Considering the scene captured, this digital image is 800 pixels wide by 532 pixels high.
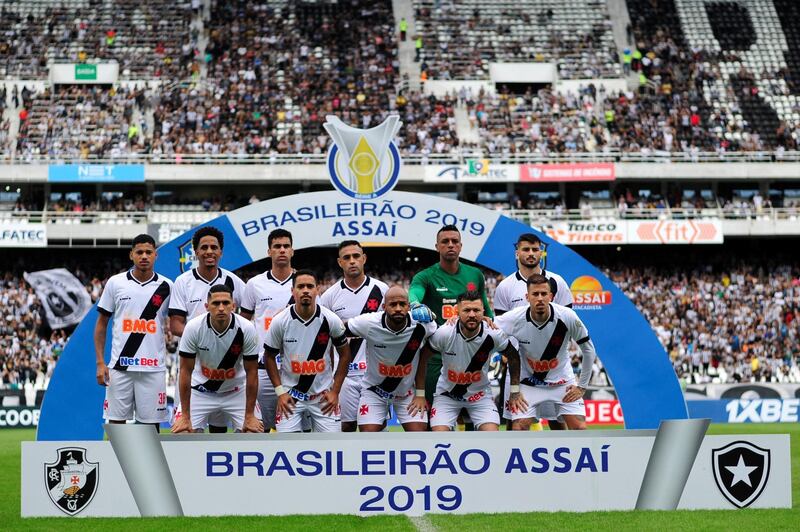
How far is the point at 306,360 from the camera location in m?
9.51

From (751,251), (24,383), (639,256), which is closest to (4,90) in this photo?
(24,383)

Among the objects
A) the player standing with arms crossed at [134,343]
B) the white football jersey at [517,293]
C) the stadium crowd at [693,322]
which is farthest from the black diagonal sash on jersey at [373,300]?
the stadium crowd at [693,322]

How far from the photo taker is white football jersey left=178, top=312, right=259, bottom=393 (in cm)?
915

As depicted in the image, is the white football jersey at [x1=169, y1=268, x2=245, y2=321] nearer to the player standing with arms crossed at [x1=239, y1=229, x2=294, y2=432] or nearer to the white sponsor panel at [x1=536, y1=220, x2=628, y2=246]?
the player standing with arms crossed at [x1=239, y1=229, x2=294, y2=432]

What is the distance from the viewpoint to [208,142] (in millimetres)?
38750

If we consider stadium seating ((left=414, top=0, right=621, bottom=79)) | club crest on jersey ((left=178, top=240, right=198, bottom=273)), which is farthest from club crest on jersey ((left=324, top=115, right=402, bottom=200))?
stadium seating ((left=414, top=0, right=621, bottom=79))

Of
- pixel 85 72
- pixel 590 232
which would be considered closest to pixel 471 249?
pixel 590 232

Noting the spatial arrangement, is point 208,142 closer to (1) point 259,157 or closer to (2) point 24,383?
(1) point 259,157

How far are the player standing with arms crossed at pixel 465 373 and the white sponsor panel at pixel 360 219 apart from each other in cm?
267

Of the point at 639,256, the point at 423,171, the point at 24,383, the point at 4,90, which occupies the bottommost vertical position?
the point at 24,383

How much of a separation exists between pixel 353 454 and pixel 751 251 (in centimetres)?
3366

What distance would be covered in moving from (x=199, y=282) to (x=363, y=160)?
2752 mm

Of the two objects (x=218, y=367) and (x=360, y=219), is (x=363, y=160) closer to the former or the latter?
(x=360, y=219)

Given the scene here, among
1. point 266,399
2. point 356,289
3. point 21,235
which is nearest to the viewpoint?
point 266,399
